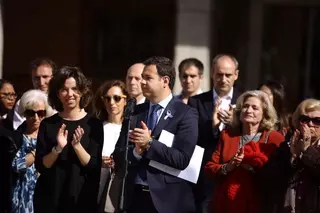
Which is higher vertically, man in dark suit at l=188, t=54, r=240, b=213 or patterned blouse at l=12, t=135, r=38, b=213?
man in dark suit at l=188, t=54, r=240, b=213

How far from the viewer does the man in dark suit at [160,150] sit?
7.20 m

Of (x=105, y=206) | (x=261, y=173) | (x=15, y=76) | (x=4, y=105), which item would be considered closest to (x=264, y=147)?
(x=261, y=173)

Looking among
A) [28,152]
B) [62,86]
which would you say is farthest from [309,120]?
[28,152]

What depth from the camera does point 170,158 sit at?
7176 mm

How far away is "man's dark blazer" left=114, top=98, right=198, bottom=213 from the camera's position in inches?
283

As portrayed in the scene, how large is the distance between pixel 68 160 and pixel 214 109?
66.6 inches

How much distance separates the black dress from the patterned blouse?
20.6 inches

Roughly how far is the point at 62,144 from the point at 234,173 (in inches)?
55.5

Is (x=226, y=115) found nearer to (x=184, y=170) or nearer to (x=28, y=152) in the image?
(x=184, y=170)

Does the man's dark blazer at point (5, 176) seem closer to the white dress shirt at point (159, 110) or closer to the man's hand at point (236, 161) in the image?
the white dress shirt at point (159, 110)

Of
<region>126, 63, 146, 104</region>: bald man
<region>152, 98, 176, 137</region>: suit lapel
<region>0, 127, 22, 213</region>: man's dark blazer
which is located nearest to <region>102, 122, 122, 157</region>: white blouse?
<region>126, 63, 146, 104</region>: bald man

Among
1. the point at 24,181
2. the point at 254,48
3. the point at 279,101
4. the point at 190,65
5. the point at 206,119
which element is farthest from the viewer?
the point at 254,48

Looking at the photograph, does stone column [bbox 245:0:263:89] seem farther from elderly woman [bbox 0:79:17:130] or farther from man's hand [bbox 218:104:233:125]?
man's hand [bbox 218:104:233:125]

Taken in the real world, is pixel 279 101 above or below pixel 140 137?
above
